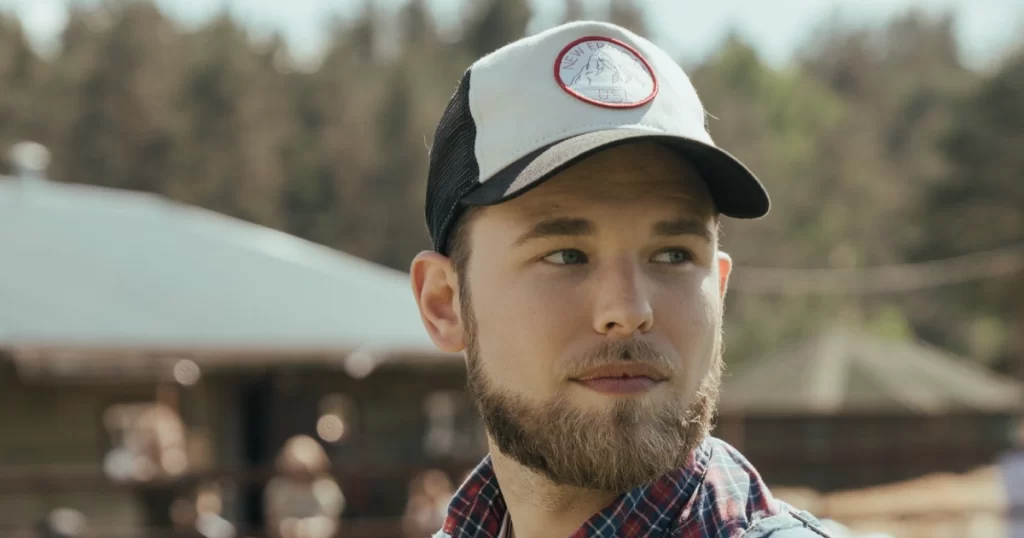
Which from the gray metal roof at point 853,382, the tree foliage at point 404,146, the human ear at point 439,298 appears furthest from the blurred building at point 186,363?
the tree foliage at point 404,146

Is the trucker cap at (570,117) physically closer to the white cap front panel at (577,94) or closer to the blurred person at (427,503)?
the white cap front panel at (577,94)

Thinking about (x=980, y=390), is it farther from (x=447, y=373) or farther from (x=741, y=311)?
(x=741, y=311)

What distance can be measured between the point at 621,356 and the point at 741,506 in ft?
0.64

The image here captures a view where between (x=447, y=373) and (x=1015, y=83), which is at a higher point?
(x=1015, y=83)

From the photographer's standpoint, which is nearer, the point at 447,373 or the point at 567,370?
the point at 567,370

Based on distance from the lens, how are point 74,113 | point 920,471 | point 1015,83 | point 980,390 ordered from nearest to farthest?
point 920,471
point 980,390
point 1015,83
point 74,113

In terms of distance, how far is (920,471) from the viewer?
13953 mm

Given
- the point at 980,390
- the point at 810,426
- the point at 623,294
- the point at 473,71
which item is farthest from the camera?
the point at 980,390

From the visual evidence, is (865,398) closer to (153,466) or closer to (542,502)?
(153,466)

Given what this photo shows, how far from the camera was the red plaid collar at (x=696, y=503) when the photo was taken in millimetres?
1370

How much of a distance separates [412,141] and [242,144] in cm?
614

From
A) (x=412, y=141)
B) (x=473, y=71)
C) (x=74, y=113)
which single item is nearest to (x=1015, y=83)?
(x=412, y=141)

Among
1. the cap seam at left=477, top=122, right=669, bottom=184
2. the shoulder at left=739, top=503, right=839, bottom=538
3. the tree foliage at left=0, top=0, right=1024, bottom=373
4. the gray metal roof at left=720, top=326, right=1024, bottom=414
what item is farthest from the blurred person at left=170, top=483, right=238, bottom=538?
the tree foliage at left=0, top=0, right=1024, bottom=373

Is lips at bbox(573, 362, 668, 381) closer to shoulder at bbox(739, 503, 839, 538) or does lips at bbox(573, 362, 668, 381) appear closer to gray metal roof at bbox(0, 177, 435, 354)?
shoulder at bbox(739, 503, 839, 538)
